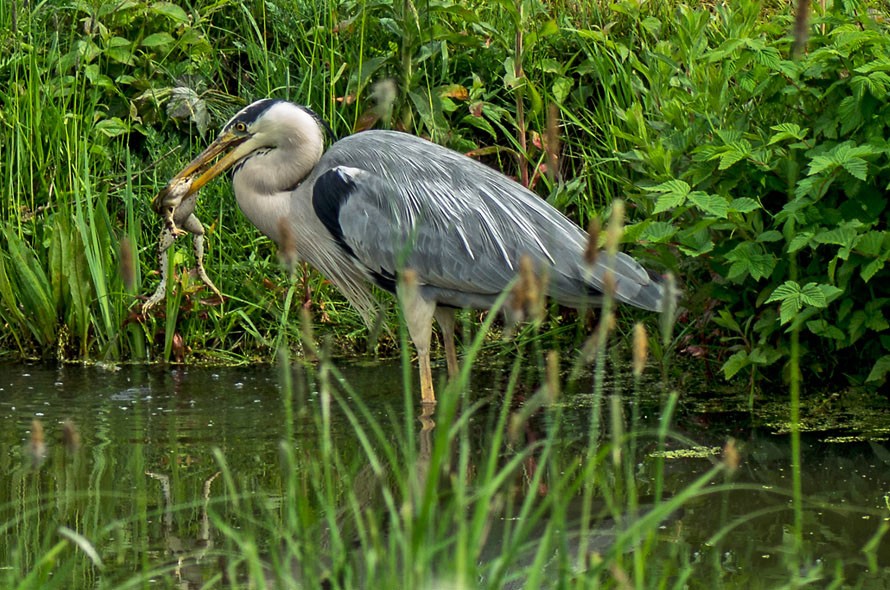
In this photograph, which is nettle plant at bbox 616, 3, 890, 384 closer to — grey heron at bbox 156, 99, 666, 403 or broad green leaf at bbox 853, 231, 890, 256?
broad green leaf at bbox 853, 231, 890, 256

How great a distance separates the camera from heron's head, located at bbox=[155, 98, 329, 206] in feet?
18.2

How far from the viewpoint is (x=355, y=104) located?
21.9 feet

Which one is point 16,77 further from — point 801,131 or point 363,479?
point 801,131

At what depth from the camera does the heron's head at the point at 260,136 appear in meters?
5.56

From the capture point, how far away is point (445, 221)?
5320 mm

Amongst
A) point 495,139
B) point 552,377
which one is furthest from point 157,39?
→ point 552,377

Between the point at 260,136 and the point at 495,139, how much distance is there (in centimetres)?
129

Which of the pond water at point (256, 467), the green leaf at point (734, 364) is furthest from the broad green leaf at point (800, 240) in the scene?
the pond water at point (256, 467)

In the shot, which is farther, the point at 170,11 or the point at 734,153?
the point at 170,11

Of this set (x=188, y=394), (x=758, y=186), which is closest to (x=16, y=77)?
(x=188, y=394)

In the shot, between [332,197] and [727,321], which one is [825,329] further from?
[332,197]

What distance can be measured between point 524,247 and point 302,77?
205 centimetres

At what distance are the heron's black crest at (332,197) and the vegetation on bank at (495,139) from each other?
0.47m

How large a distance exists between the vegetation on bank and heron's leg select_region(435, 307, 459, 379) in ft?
2.00
